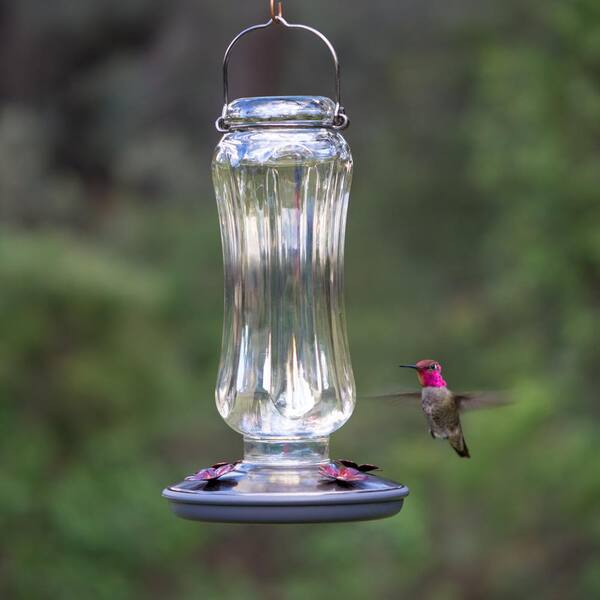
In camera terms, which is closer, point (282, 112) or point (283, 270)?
point (282, 112)

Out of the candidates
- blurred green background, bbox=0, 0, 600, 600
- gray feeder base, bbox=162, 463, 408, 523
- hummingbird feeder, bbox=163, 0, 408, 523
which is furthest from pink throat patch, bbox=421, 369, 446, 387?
blurred green background, bbox=0, 0, 600, 600

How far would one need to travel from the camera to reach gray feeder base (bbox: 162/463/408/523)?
2.91 meters

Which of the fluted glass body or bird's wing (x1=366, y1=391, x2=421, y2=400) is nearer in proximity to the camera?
the fluted glass body

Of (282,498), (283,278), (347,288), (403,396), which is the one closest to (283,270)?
(283,278)

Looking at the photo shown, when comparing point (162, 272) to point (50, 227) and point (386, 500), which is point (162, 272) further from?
point (386, 500)

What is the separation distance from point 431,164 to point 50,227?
3.70m

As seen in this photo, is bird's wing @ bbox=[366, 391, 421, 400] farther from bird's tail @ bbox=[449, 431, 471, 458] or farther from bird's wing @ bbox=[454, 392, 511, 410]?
bird's tail @ bbox=[449, 431, 471, 458]

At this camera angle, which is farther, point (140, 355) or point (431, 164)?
point (431, 164)

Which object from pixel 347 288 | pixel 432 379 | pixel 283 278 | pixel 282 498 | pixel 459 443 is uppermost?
pixel 347 288

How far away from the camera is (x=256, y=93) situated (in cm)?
1198

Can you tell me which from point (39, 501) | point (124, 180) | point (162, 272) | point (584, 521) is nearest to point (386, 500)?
point (584, 521)

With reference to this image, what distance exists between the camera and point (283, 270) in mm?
3457

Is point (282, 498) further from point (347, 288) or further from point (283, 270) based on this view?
point (347, 288)

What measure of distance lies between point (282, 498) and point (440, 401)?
1.12 meters
